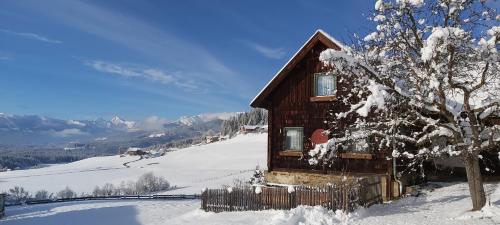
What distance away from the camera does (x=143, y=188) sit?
80.1 metres

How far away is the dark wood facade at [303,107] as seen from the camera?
23625 mm

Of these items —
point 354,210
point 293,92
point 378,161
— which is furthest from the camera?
point 293,92

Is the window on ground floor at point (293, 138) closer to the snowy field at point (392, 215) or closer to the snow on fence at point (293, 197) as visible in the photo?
the snow on fence at point (293, 197)

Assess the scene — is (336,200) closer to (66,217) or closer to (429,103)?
(429,103)

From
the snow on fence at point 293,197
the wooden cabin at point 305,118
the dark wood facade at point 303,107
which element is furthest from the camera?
the dark wood facade at point 303,107

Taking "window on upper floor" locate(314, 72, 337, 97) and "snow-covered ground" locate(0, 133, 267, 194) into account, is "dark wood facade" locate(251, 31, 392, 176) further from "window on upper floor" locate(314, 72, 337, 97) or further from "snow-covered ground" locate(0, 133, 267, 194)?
"snow-covered ground" locate(0, 133, 267, 194)

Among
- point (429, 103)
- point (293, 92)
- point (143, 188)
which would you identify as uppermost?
point (293, 92)

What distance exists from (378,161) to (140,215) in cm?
1394

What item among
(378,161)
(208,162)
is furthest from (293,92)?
(208,162)

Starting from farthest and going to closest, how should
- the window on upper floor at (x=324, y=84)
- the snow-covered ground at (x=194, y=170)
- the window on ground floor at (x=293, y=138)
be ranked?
1. the snow-covered ground at (x=194, y=170)
2. the window on ground floor at (x=293, y=138)
3. the window on upper floor at (x=324, y=84)

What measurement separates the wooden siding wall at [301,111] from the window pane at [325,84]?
1.06ft

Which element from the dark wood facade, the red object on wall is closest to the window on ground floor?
the dark wood facade

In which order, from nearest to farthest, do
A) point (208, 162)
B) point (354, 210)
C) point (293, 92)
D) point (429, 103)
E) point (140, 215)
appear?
point (429, 103), point (354, 210), point (293, 92), point (140, 215), point (208, 162)

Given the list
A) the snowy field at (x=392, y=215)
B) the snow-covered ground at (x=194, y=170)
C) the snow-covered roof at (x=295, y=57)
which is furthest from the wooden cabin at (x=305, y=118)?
the snow-covered ground at (x=194, y=170)
